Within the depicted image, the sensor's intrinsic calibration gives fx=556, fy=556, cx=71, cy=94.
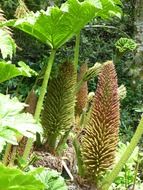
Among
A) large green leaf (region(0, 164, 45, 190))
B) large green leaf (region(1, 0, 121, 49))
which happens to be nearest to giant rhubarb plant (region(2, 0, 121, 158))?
large green leaf (region(1, 0, 121, 49))

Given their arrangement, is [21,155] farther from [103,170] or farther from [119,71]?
[119,71]

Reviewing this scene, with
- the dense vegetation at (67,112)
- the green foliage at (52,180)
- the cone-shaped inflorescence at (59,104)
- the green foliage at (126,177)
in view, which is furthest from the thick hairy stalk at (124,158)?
the green foliage at (126,177)

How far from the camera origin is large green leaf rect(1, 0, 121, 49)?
1.93 meters

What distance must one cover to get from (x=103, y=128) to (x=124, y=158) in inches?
A: 5.5

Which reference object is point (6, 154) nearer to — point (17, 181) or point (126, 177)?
point (126, 177)

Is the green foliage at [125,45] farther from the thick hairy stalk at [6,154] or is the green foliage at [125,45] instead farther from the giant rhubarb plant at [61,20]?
the thick hairy stalk at [6,154]

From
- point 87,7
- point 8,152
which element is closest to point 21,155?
point 8,152

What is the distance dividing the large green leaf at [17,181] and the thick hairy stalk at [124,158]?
883 millimetres

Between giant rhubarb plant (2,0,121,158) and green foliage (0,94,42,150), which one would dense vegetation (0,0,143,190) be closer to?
giant rhubarb plant (2,0,121,158)

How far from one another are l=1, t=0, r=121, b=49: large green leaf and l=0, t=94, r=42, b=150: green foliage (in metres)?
0.65

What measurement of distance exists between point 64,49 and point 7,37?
6445mm

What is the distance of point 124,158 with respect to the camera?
186cm

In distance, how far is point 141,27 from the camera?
6.93m

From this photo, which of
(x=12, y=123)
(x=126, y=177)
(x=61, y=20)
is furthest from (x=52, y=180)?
(x=126, y=177)
